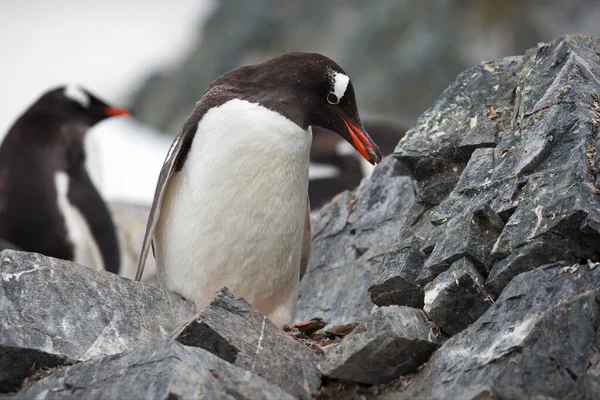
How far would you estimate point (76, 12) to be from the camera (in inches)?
939

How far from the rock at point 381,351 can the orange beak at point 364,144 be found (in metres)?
1.14

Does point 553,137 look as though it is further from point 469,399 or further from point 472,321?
point 469,399

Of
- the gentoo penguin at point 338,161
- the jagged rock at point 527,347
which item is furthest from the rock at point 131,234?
the jagged rock at point 527,347

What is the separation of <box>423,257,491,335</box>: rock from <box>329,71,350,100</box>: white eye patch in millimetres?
1170

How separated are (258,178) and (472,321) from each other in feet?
3.95

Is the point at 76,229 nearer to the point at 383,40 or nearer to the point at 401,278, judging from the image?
the point at 401,278

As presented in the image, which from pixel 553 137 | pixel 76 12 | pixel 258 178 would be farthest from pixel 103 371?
pixel 76 12

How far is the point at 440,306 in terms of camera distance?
11.4ft

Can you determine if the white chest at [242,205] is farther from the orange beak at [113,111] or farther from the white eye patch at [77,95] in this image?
the orange beak at [113,111]

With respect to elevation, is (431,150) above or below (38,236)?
above

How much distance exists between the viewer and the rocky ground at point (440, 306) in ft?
9.80

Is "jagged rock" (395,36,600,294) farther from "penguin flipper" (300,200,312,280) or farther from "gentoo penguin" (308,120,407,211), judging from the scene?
"gentoo penguin" (308,120,407,211)

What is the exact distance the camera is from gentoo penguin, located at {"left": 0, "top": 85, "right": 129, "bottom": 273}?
7.76 metres

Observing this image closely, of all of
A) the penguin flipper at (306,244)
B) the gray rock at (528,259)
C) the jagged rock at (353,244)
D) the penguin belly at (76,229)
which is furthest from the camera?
the penguin belly at (76,229)
